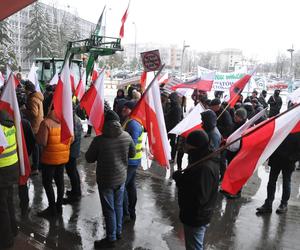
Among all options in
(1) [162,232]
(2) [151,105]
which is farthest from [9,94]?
(1) [162,232]

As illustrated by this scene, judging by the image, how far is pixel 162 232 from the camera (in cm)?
497

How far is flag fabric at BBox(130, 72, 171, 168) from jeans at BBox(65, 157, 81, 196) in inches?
64.4

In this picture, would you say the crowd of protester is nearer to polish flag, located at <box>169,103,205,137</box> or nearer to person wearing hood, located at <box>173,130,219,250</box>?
person wearing hood, located at <box>173,130,219,250</box>

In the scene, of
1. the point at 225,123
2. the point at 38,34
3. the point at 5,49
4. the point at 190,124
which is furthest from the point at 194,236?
the point at 38,34

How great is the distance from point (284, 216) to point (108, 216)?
297 cm

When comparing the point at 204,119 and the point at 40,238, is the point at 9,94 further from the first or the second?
→ the point at 204,119

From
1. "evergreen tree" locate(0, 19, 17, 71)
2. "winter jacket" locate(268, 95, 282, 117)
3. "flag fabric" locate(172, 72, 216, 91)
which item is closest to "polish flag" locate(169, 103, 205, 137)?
"flag fabric" locate(172, 72, 216, 91)

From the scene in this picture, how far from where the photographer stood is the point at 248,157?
3.54 meters

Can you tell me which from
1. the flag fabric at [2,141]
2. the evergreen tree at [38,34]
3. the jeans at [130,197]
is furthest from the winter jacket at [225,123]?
the evergreen tree at [38,34]

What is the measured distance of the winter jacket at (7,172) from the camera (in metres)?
4.20

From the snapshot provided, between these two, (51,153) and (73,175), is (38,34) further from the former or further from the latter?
(51,153)

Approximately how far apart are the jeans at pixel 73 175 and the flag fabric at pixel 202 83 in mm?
5455

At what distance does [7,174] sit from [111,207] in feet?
4.38

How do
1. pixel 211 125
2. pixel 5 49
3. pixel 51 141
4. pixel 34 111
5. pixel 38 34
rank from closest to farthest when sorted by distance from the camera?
pixel 51 141 → pixel 211 125 → pixel 34 111 → pixel 5 49 → pixel 38 34
